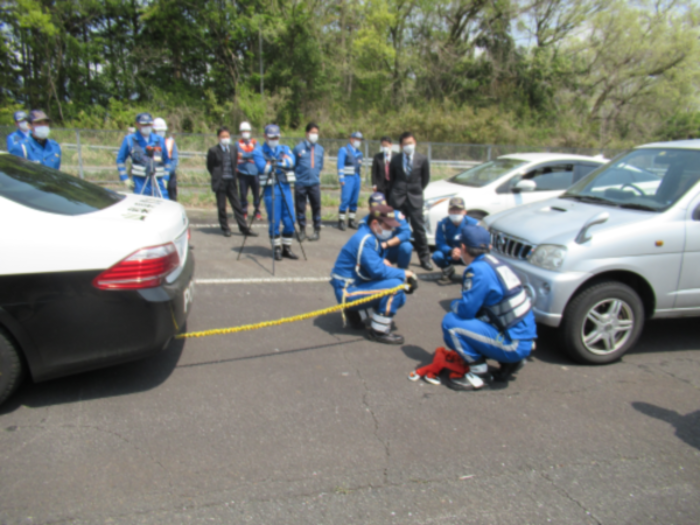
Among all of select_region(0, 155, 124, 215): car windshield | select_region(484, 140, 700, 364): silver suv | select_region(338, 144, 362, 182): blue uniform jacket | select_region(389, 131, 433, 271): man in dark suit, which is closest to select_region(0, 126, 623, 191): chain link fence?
select_region(338, 144, 362, 182): blue uniform jacket

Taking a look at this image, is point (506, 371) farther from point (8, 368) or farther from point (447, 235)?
point (8, 368)

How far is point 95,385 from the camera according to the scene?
3850mm

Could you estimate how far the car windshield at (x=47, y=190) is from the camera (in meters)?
3.51

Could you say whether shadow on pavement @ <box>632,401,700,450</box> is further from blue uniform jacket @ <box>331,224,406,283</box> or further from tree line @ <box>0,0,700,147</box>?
tree line @ <box>0,0,700,147</box>

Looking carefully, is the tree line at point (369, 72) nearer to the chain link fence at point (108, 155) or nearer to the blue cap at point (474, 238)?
the chain link fence at point (108, 155)

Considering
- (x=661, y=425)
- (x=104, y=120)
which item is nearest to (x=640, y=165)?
(x=661, y=425)

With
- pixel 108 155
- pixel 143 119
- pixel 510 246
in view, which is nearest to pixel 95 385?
pixel 510 246

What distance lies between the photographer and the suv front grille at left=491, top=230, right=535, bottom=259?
4.73 metres

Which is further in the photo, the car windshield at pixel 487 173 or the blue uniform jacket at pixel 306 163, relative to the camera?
the blue uniform jacket at pixel 306 163

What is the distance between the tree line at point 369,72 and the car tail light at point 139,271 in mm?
21042

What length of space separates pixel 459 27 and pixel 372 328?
26035mm

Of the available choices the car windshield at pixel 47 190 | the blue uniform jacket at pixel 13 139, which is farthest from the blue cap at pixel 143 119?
the car windshield at pixel 47 190

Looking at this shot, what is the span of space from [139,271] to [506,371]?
2807 millimetres

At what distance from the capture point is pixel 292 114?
88.5ft
